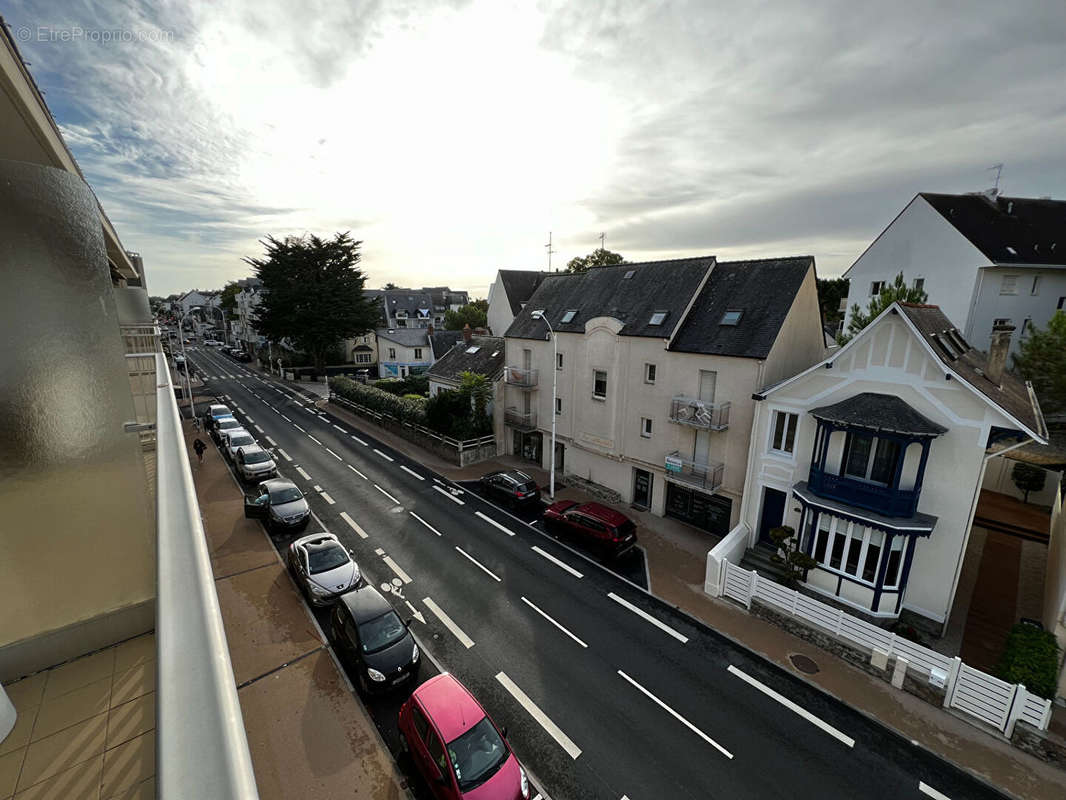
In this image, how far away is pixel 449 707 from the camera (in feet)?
31.4

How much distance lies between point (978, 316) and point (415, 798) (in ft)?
124

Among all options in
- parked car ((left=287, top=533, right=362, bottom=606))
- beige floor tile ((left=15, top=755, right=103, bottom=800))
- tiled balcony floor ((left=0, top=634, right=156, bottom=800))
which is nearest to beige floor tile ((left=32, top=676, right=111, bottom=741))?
tiled balcony floor ((left=0, top=634, right=156, bottom=800))

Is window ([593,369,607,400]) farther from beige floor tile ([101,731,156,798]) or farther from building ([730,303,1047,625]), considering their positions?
beige floor tile ([101,731,156,798])

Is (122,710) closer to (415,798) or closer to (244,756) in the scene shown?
(244,756)

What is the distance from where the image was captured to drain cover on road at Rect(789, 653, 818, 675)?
12.7 metres

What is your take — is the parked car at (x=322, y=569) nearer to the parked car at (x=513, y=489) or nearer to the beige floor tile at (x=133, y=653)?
the parked car at (x=513, y=489)

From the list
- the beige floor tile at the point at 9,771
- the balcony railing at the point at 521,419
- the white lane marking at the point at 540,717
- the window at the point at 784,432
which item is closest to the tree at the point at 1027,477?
the window at the point at 784,432

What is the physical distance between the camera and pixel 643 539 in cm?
1922

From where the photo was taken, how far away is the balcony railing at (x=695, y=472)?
60.4 ft

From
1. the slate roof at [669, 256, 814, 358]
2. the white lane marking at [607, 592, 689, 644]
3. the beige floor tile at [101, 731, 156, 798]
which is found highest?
the slate roof at [669, 256, 814, 358]

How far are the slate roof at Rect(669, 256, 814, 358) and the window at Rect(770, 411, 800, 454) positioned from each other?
227 centimetres

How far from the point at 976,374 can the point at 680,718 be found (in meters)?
13.5

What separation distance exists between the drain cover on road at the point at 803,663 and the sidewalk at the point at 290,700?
1037 cm

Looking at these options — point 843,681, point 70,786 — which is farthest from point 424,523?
point 70,786
